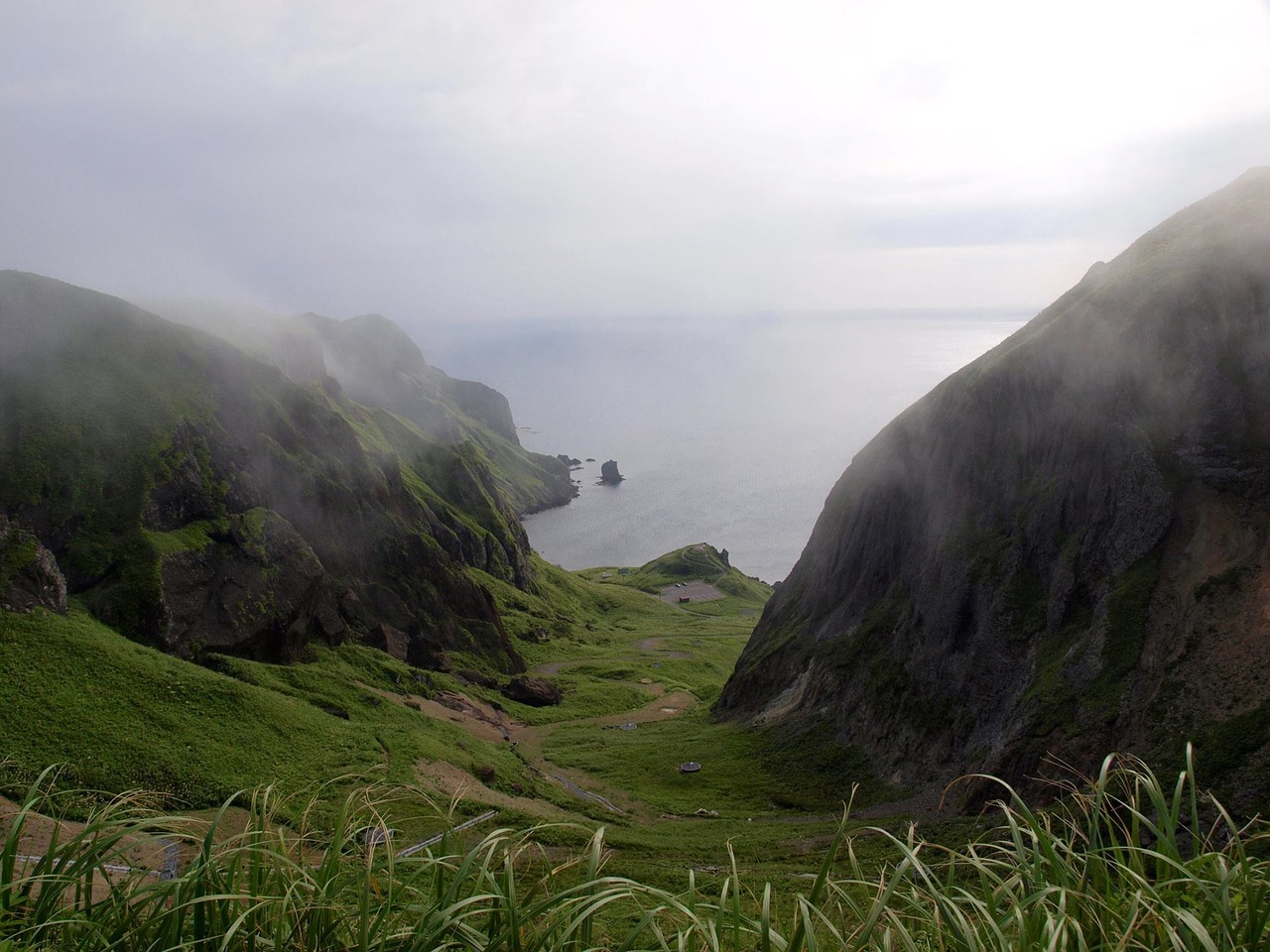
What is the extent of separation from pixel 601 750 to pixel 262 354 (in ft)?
283

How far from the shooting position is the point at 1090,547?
4850 centimetres

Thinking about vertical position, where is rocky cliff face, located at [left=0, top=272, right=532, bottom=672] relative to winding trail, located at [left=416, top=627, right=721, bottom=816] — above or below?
above

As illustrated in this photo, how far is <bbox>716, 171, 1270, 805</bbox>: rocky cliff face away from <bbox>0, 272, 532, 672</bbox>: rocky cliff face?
44535 mm

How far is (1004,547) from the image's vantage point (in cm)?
5509

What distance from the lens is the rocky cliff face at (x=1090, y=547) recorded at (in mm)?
39344

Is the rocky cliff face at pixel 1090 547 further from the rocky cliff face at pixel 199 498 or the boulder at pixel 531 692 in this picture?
the rocky cliff face at pixel 199 498

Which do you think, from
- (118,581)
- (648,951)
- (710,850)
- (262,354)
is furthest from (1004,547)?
(262,354)

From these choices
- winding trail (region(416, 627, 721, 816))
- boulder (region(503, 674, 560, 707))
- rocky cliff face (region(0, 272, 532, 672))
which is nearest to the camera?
winding trail (region(416, 627, 721, 816))

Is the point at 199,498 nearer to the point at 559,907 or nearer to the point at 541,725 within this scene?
the point at 541,725

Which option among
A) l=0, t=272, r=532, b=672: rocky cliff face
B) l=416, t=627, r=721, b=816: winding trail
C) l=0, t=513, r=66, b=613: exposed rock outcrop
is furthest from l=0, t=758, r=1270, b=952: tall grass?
l=0, t=272, r=532, b=672: rocky cliff face

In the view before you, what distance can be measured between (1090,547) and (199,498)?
67.4 meters

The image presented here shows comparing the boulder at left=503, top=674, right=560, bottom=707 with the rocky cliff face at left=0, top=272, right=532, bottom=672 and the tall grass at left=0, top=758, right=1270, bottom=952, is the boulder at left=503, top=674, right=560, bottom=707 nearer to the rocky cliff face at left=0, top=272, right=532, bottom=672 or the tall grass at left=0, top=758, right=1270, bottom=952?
the rocky cliff face at left=0, top=272, right=532, bottom=672

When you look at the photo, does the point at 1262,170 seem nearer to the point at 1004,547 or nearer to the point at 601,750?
the point at 1004,547

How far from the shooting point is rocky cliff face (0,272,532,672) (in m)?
56.7
